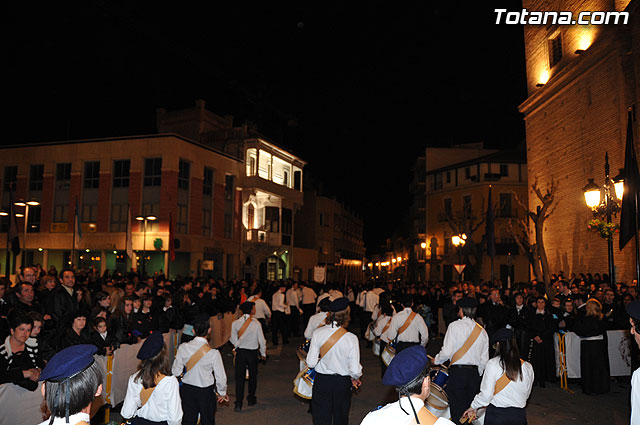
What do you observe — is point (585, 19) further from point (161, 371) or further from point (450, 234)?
point (450, 234)

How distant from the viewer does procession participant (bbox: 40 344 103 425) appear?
258 centimetres

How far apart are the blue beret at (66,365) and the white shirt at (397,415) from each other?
5.39 feet

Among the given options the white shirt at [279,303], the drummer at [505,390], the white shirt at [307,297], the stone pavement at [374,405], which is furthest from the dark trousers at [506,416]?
the white shirt at [307,297]

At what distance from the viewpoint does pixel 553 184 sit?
83.1 ft

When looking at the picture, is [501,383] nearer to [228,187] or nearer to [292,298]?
[292,298]

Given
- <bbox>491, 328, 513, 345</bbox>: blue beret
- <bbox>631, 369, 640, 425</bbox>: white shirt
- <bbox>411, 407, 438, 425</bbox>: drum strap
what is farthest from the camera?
<bbox>491, 328, 513, 345</bbox>: blue beret

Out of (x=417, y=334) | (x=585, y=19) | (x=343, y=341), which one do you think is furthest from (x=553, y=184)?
(x=343, y=341)

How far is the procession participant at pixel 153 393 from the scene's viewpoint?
4.70 m

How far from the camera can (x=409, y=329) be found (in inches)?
384

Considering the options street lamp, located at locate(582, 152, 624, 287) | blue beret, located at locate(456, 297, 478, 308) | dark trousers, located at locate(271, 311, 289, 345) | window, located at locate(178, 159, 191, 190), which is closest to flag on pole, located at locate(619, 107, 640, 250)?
street lamp, located at locate(582, 152, 624, 287)

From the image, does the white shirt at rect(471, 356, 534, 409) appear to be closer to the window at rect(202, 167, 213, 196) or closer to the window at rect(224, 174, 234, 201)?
the window at rect(202, 167, 213, 196)

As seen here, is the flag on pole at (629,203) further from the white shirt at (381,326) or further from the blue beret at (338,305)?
the blue beret at (338,305)

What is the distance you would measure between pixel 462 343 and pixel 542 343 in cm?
568

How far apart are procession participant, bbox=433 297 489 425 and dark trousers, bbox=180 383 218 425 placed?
323 centimetres
